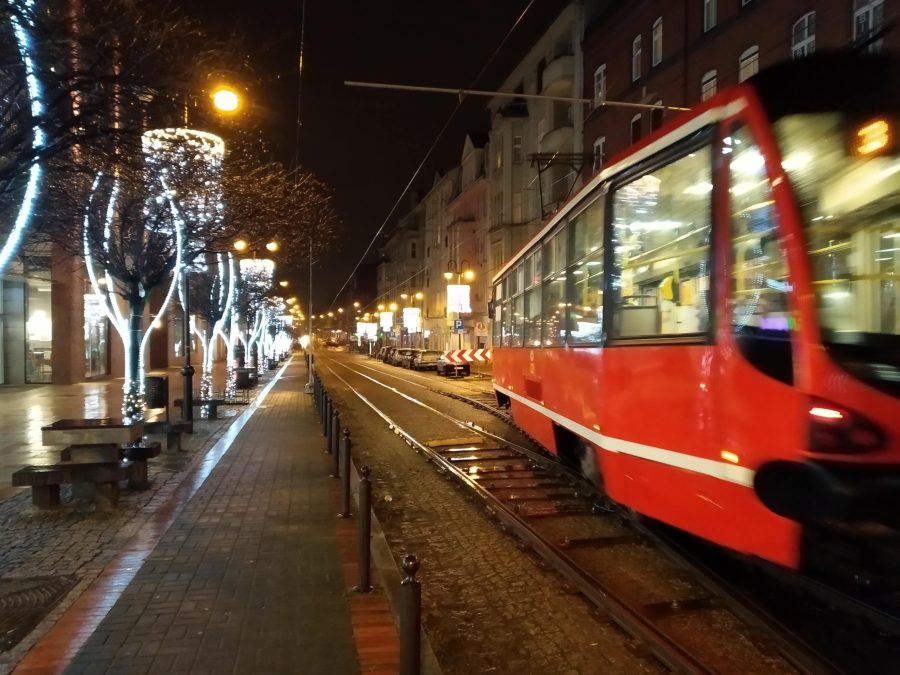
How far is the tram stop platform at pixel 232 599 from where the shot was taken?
4109 mm

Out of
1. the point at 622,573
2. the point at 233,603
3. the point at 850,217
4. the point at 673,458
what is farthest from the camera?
the point at 622,573

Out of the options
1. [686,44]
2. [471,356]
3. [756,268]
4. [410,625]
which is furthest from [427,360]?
[410,625]

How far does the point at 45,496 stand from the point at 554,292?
6069 mm

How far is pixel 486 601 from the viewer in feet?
17.9

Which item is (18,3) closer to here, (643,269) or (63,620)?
(63,620)

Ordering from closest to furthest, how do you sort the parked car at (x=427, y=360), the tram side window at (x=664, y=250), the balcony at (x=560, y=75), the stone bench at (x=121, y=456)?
1. the tram side window at (x=664, y=250)
2. the stone bench at (x=121, y=456)
3. the balcony at (x=560, y=75)
4. the parked car at (x=427, y=360)

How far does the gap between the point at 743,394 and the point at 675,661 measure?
61.8 inches

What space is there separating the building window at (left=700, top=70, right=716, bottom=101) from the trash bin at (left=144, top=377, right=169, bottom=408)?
62.7 ft

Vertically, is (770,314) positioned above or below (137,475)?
above

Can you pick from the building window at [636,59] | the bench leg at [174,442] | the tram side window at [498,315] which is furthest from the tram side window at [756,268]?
the building window at [636,59]

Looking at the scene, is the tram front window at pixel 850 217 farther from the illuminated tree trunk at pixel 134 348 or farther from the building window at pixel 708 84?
the building window at pixel 708 84

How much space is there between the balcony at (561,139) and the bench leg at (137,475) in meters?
29.1

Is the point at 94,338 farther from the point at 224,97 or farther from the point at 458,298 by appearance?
the point at 224,97

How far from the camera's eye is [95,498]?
25.6 feet
